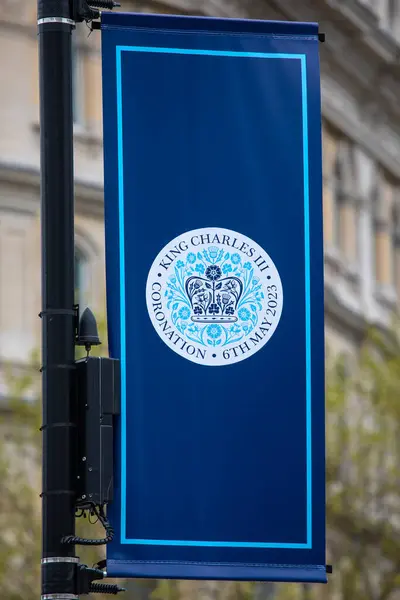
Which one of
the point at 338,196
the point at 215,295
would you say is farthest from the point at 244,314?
the point at 338,196

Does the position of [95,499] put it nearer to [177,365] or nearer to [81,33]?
[177,365]

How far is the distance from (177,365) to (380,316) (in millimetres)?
33121

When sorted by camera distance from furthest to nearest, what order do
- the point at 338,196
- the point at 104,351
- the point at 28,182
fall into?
the point at 338,196 < the point at 28,182 < the point at 104,351

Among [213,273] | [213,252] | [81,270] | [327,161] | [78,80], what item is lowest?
[81,270]

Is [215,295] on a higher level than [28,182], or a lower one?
lower

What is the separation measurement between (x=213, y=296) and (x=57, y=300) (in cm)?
103

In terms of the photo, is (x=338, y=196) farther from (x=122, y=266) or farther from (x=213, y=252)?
(x=122, y=266)

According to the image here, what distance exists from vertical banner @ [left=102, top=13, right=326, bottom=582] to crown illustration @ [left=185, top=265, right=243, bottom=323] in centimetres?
1

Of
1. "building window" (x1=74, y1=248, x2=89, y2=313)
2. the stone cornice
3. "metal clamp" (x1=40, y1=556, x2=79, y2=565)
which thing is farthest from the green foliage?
"metal clamp" (x1=40, y1=556, x2=79, y2=565)

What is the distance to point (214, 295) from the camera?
415 inches

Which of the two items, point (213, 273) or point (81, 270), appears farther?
point (81, 270)

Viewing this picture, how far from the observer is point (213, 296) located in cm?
1054

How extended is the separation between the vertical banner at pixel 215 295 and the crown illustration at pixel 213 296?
0.01m

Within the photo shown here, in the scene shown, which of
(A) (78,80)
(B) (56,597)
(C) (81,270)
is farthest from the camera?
(A) (78,80)
